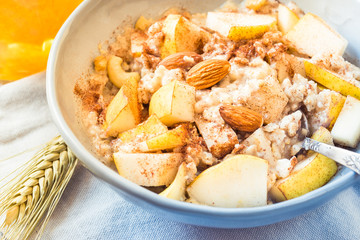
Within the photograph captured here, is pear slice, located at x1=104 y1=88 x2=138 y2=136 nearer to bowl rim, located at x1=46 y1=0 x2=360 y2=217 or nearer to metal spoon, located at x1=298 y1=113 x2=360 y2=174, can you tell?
bowl rim, located at x1=46 y1=0 x2=360 y2=217

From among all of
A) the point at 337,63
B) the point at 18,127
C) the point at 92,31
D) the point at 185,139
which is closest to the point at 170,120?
the point at 185,139

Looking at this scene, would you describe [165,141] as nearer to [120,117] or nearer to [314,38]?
[120,117]

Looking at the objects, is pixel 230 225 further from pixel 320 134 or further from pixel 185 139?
pixel 320 134

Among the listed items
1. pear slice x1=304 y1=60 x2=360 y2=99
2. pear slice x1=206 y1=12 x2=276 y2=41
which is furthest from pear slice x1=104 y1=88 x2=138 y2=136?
pear slice x1=304 y1=60 x2=360 y2=99

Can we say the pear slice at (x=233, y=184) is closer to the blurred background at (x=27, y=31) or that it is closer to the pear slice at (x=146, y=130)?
the pear slice at (x=146, y=130)

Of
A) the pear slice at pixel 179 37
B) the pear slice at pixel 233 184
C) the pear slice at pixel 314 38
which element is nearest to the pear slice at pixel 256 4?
the pear slice at pixel 314 38

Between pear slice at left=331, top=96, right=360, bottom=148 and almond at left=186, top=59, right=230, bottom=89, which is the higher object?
almond at left=186, top=59, right=230, bottom=89
